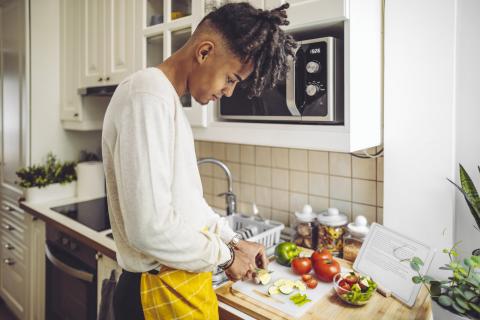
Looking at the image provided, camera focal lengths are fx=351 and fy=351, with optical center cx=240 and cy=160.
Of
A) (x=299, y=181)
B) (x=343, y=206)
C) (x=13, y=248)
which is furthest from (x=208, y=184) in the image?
(x=13, y=248)

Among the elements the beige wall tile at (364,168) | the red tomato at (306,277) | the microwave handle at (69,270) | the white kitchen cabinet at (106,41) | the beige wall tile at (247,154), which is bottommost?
the microwave handle at (69,270)

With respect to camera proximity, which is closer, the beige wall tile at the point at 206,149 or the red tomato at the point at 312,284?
the red tomato at the point at 312,284

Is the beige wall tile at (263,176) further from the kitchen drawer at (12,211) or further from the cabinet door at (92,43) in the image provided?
the kitchen drawer at (12,211)

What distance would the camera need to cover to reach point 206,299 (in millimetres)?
930

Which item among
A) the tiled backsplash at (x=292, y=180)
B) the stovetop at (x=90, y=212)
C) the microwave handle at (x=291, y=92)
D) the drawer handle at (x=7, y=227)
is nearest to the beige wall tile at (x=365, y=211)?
the tiled backsplash at (x=292, y=180)

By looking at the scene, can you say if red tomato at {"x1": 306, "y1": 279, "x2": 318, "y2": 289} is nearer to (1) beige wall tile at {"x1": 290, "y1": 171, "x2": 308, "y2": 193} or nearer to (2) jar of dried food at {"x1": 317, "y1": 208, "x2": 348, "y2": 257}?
(2) jar of dried food at {"x1": 317, "y1": 208, "x2": 348, "y2": 257}

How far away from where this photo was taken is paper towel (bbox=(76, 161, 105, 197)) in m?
2.15

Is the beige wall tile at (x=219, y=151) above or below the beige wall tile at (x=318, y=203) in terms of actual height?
above

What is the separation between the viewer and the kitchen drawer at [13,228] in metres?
2.14

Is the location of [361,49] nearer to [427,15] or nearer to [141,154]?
[427,15]

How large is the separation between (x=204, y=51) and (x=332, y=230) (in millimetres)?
888

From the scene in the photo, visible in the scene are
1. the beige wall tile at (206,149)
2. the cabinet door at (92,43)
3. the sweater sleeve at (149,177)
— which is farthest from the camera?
the beige wall tile at (206,149)

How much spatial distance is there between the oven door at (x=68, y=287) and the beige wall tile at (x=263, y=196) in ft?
2.70

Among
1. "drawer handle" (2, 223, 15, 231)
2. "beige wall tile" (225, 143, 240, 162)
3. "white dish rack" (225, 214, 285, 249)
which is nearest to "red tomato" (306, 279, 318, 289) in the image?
"white dish rack" (225, 214, 285, 249)
